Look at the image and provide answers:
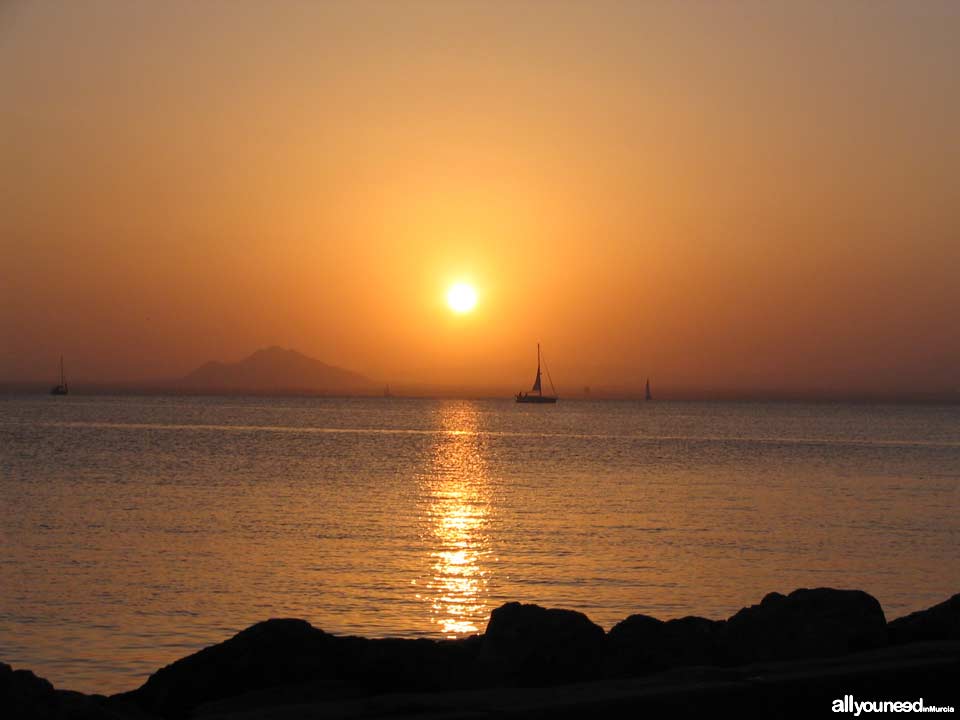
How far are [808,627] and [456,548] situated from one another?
15.1 metres

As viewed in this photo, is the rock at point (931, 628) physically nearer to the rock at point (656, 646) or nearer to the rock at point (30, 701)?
the rock at point (656, 646)

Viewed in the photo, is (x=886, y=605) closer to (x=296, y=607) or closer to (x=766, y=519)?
(x=296, y=607)

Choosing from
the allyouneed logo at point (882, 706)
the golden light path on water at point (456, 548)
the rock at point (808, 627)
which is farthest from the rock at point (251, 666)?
the golden light path on water at point (456, 548)

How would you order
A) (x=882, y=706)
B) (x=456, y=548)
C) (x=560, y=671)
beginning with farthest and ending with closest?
1. (x=456, y=548)
2. (x=560, y=671)
3. (x=882, y=706)

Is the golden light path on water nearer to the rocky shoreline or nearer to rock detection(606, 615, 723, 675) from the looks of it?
rock detection(606, 615, 723, 675)

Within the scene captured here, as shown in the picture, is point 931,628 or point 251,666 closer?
point 251,666

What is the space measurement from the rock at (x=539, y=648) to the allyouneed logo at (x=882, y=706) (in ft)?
11.4

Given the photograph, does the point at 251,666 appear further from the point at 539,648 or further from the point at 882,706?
the point at 882,706

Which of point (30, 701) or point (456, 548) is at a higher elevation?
point (30, 701)

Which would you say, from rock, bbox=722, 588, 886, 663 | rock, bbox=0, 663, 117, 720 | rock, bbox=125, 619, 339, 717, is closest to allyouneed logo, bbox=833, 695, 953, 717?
rock, bbox=722, 588, 886, 663

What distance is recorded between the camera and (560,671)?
9008 mm

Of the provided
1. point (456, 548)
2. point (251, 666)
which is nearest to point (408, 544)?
point (456, 548)

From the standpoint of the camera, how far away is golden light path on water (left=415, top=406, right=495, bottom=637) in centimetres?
1662

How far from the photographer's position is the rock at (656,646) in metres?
9.50
